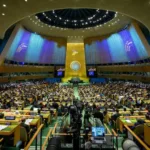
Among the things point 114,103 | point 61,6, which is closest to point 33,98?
point 114,103

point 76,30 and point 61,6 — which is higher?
point 76,30

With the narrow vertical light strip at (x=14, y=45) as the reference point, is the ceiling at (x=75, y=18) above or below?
above

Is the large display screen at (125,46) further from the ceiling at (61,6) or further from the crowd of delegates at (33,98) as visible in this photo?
the crowd of delegates at (33,98)

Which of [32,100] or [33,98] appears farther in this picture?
A: [33,98]

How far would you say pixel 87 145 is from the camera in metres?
4.27

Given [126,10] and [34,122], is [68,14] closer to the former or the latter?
[126,10]

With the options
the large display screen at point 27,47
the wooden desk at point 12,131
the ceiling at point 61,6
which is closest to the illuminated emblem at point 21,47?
the large display screen at point 27,47

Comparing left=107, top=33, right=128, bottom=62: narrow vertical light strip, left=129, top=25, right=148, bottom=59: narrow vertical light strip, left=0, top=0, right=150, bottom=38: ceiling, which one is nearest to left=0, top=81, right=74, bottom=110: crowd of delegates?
left=0, top=0, right=150, bottom=38: ceiling

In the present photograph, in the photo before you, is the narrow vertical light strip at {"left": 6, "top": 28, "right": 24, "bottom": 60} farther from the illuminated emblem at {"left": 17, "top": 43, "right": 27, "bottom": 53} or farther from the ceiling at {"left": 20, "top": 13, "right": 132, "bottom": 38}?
the ceiling at {"left": 20, "top": 13, "right": 132, "bottom": 38}

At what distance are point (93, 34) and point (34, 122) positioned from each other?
41.6 meters

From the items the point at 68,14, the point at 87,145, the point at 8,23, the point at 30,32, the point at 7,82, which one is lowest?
the point at 87,145

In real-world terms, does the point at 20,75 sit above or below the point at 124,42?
below

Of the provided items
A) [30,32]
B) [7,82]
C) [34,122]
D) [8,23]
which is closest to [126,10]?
[8,23]

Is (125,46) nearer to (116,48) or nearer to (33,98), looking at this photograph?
(116,48)
